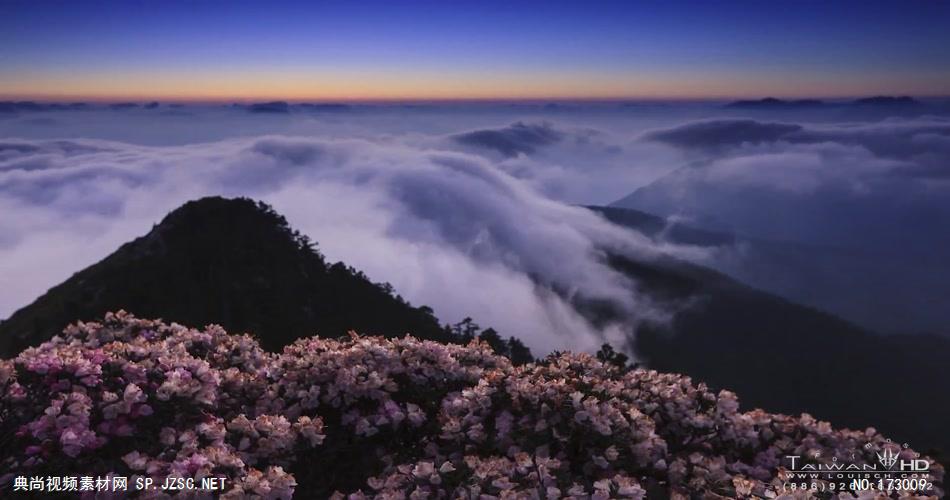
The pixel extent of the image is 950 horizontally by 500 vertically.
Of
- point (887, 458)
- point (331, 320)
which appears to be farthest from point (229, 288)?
point (887, 458)

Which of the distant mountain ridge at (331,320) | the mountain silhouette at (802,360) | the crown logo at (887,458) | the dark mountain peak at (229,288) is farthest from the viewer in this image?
the mountain silhouette at (802,360)

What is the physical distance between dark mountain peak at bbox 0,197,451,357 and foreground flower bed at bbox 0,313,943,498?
45.9m

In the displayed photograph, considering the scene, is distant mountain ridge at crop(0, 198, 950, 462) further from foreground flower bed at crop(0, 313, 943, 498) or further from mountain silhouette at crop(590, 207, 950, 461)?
foreground flower bed at crop(0, 313, 943, 498)

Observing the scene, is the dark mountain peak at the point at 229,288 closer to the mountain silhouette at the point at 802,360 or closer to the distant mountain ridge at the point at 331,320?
the distant mountain ridge at the point at 331,320

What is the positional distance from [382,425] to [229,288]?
200ft

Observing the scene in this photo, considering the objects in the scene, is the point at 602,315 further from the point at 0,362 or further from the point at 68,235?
the point at 0,362

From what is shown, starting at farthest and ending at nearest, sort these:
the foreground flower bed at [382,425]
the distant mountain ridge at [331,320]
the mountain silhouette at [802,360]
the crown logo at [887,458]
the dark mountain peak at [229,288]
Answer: the mountain silhouette at [802,360] < the distant mountain ridge at [331,320] < the dark mountain peak at [229,288] < the crown logo at [887,458] < the foreground flower bed at [382,425]

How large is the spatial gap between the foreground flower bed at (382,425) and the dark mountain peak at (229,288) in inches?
1809

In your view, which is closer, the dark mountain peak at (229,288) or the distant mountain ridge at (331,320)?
the dark mountain peak at (229,288)

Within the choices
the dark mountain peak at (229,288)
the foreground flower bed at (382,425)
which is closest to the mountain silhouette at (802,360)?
the dark mountain peak at (229,288)

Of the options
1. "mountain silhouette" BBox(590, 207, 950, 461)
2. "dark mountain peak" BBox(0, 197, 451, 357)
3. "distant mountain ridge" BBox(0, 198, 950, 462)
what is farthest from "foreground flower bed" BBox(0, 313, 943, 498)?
"mountain silhouette" BBox(590, 207, 950, 461)

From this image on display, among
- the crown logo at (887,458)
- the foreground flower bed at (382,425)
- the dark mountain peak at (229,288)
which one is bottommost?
the dark mountain peak at (229,288)

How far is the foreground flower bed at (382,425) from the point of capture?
6176 millimetres

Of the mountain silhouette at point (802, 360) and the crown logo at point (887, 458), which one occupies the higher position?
the crown logo at point (887, 458)
